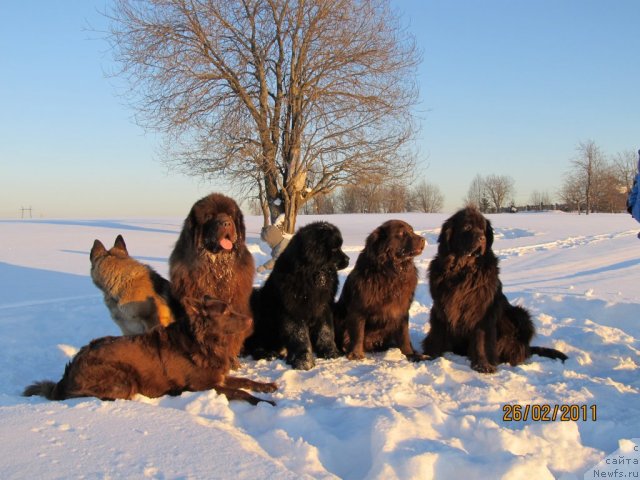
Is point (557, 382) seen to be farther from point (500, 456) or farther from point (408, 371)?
point (500, 456)

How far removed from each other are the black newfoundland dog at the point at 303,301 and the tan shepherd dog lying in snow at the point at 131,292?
43.7 inches

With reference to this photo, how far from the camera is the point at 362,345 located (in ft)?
17.9

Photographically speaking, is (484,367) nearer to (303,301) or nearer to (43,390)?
(303,301)

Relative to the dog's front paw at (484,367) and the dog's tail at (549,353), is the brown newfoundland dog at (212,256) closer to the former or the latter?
the dog's front paw at (484,367)

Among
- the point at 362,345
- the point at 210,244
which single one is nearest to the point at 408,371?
the point at 362,345

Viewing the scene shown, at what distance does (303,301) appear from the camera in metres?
5.24

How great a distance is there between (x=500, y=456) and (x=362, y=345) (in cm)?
271

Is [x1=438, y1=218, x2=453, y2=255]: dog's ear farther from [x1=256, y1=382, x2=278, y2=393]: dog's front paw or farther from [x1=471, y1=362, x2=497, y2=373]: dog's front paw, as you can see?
[x1=256, y1=382, x2=278, y2=393]: dog's front paw

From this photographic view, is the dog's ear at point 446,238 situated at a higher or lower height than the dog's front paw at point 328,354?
higher

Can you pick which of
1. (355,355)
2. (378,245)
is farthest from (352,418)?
(378,245)

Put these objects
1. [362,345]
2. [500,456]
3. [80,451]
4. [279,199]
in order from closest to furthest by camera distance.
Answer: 1. [80,451]
2. [500,456]
3. [362,345]
4. [279,199]

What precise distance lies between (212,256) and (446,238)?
243 cm

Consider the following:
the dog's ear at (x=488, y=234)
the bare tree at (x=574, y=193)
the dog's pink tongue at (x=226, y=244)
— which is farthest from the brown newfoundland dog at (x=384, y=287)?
the bare tree at (x=574, y=193)

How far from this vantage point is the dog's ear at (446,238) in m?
5.21
